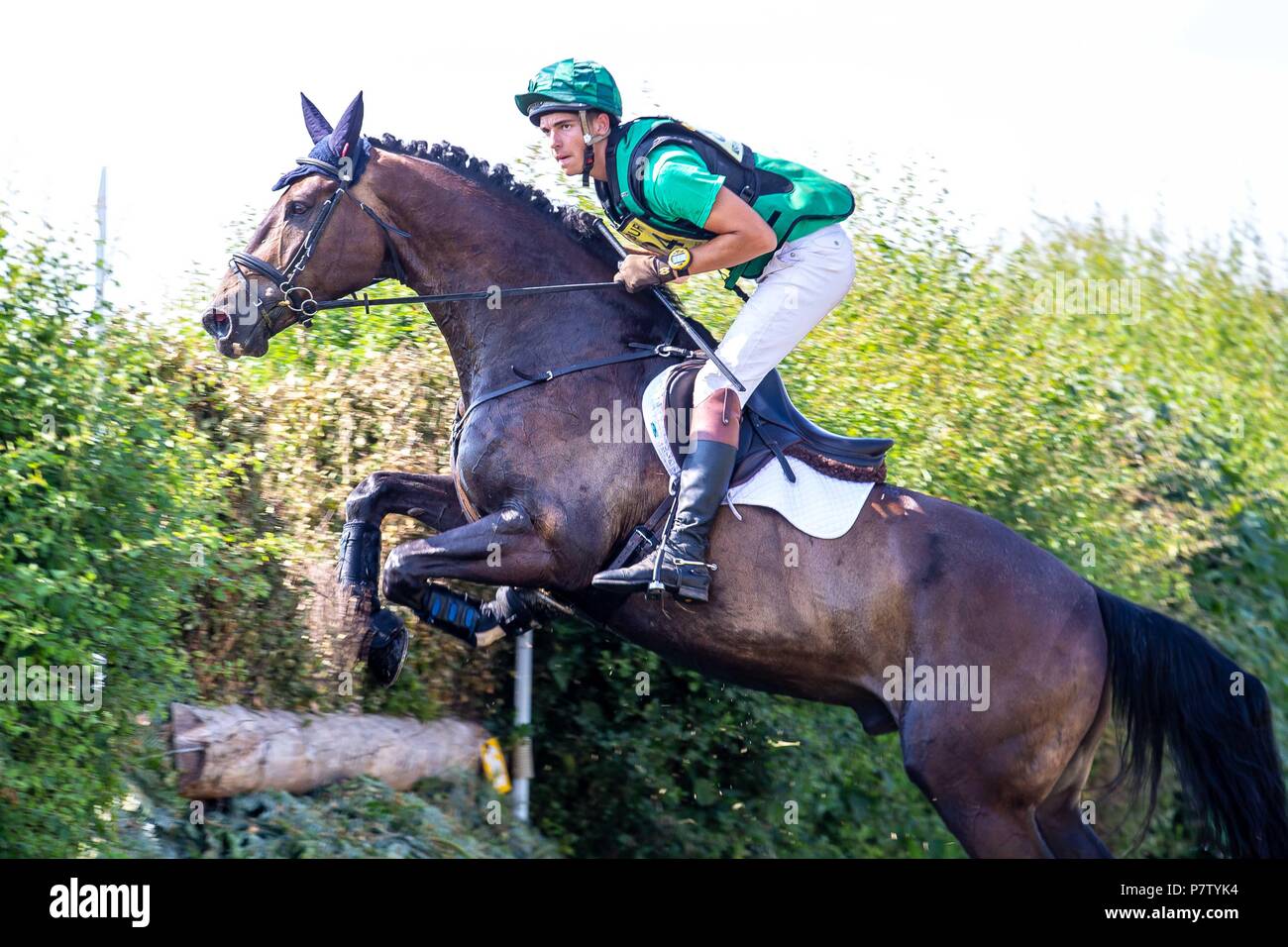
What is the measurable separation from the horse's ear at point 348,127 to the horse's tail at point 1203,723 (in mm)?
3498

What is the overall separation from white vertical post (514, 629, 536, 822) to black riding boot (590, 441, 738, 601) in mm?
1668

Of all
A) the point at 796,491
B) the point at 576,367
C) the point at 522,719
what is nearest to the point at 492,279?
the point at 576,367

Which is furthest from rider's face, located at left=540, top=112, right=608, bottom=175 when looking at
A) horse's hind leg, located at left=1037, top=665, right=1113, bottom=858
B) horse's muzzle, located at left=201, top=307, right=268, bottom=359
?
horse's hind leg, located at left=1037, top=665, right=1113, bottom=858

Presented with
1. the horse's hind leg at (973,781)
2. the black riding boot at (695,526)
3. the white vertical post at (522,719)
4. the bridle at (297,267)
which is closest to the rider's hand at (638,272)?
the black riding boot at (695,526)

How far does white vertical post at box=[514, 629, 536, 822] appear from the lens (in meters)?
6.82

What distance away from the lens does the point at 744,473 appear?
5414mm

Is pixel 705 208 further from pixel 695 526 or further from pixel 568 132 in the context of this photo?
pixel 695 526

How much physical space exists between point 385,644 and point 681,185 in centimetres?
209

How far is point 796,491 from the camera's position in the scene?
538cm

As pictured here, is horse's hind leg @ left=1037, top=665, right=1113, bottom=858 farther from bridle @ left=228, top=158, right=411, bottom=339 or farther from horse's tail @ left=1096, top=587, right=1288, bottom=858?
bridle @ left=228, top=158, right=411, bottom=339

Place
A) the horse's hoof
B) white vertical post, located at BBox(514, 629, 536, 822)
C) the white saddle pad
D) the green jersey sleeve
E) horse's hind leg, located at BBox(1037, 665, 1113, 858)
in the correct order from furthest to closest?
white vertical post, located at BBox(514, 629, 536, 822), horse's hind leg, located at BBox(1037, 665, 1113, 858), the horse's hoof, the white saddle pad, the green jersey sleeve
